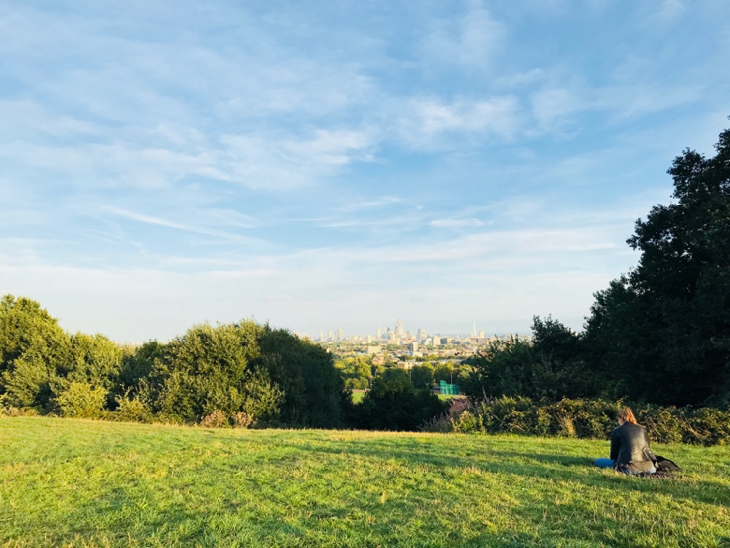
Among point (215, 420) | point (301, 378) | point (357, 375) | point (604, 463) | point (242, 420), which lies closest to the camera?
point (604, 463)

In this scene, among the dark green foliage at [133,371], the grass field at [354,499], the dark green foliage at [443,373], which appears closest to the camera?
the grass field at [354,499]

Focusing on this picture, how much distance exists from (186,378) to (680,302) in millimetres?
25078

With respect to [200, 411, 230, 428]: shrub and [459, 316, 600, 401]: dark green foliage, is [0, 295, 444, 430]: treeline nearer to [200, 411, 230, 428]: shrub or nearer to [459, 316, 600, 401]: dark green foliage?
[200, 411, 230, 428]: shrub

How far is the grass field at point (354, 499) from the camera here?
479cm

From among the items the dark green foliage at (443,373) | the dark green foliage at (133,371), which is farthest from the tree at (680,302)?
the dark green foliage at (443,373)

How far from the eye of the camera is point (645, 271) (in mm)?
21203

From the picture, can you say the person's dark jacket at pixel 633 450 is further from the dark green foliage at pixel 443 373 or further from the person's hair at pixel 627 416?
the dark green foliage at pixel 443 373

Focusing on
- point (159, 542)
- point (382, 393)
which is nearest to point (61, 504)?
point (159, 542)

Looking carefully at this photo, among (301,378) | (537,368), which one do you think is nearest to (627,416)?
(537,368)

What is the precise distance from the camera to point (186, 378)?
25.9m

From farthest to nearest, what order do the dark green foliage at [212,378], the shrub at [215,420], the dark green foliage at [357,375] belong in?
the dark green foliage at [357,375], the dark green foliage at [212,378], the shrub at [215,420]

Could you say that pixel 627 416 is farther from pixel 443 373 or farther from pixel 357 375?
pixel 443 373

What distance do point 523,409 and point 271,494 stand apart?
1169cm

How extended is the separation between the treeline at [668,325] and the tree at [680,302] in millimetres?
39
